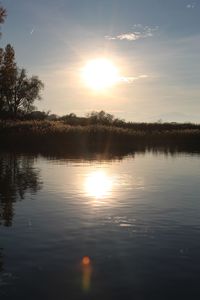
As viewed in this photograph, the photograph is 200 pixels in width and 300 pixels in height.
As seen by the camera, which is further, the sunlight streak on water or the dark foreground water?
the sunlight streak on water

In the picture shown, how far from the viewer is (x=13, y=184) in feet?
91.0

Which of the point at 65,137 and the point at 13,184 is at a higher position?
the point at 65,137

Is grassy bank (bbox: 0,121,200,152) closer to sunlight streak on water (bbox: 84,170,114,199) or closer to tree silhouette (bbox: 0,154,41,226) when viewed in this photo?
tree silhouette (bbox: 0,154,41,226)

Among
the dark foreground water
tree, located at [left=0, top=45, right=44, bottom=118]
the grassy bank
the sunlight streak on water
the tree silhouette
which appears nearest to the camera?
the dark foreground water

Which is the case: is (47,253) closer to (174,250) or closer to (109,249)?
(109,249)

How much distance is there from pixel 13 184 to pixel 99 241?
14.3 meters

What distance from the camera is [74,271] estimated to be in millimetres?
11570

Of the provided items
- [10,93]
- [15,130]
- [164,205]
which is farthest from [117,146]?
[164,205]

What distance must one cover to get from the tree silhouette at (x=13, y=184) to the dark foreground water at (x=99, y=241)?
0.05 m

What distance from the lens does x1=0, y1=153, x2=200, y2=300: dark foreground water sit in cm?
1062

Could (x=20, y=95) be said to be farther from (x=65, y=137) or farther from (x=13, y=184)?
(x=13, y=184)

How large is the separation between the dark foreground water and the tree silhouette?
5 cm

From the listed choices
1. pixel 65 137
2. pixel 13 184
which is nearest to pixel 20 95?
pixel 65 137

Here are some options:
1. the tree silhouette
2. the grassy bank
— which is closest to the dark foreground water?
the tree silhouette
